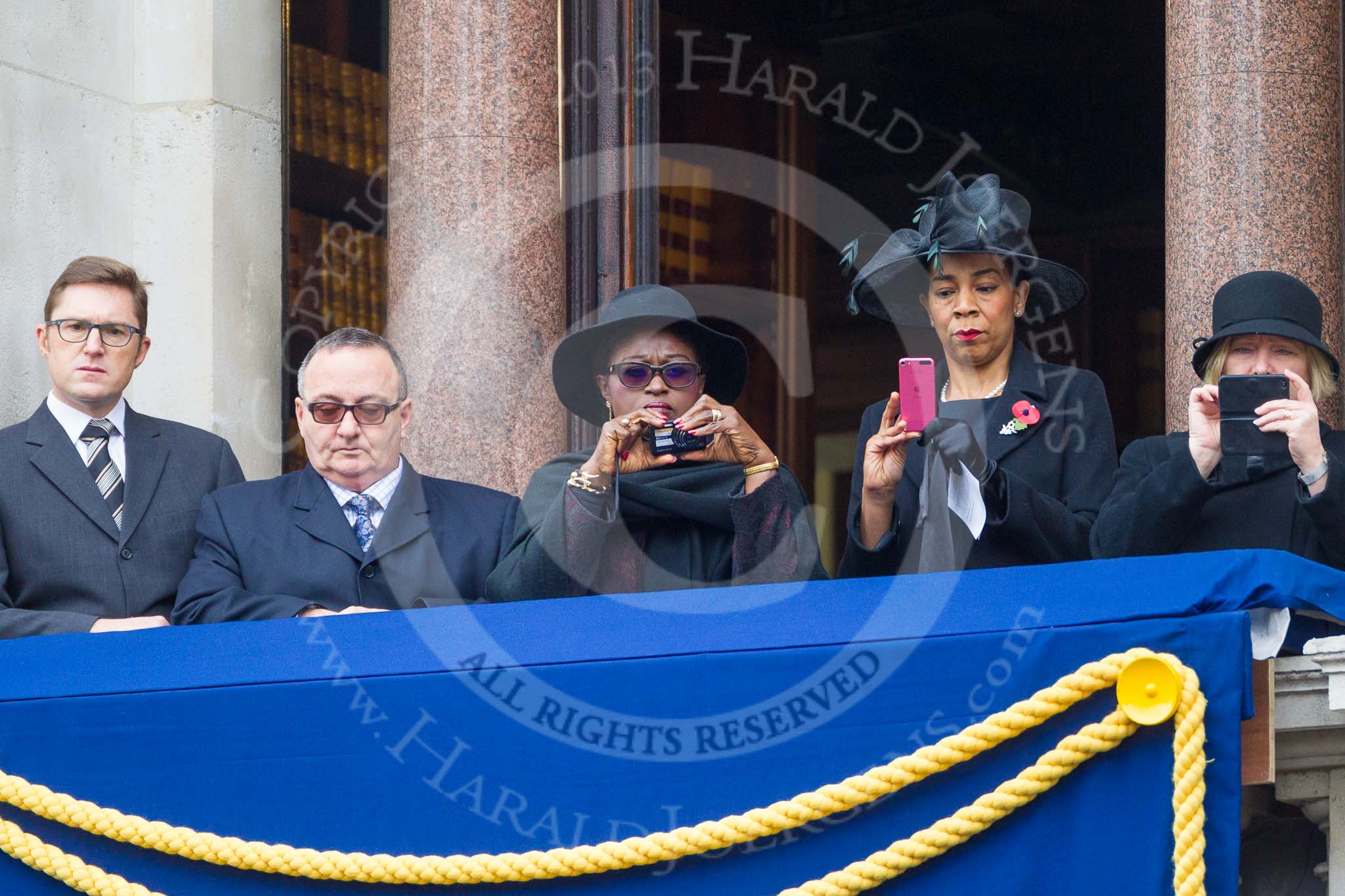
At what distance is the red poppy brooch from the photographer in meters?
4.04

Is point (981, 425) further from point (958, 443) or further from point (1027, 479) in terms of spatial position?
point (958, 443)

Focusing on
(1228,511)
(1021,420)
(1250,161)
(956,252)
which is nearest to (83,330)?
(956,252)

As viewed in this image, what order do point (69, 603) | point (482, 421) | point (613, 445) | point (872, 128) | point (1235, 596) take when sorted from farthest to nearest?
point (872, 128) < point (482, 421) < point (69, 603) < point (613, 445) < point (1235, 596)

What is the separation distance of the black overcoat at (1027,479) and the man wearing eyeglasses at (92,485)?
183 cm

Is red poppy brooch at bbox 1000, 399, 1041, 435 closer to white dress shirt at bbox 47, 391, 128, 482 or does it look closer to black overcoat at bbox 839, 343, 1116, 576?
black overcoat at bbox 839, 343, 1116, 576

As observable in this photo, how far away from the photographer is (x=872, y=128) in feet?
43.4

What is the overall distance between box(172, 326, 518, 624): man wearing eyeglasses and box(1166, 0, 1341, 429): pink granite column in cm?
243

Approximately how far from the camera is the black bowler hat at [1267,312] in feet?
12.1

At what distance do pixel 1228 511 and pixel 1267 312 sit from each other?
446 millimetres

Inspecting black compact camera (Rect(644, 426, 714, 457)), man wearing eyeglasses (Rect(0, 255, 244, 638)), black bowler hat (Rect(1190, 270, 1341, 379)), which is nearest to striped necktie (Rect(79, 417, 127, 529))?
man wearing eyeglasses (Rect(0, 255, 244, 638))

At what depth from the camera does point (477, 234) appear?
6.27 m

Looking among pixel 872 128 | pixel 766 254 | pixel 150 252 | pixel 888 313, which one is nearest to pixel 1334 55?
pixel 888 313

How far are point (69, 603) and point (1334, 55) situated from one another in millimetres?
4310

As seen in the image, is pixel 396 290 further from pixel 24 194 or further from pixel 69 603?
pixel 69 603
